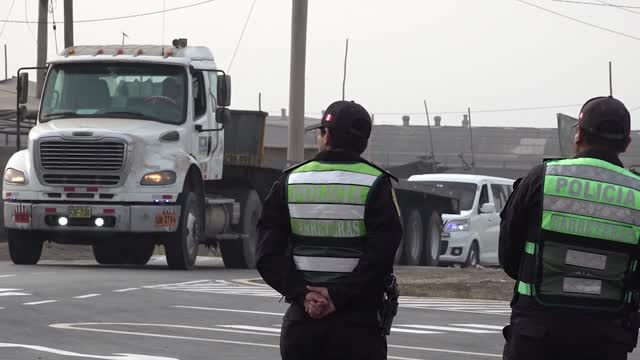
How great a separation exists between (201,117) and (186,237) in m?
1.77

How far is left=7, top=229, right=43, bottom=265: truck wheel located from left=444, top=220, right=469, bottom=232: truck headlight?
31.6ft

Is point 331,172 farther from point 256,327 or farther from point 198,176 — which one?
point 198,176

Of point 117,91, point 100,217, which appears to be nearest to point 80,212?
point 100,217

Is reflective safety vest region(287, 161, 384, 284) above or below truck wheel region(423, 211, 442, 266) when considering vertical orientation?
above

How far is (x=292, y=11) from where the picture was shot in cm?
3166

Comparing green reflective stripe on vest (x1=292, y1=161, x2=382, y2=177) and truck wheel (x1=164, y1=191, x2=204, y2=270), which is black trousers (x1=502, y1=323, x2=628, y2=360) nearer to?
green reflective stripe on vest (x1=292, y1=161, x2=382, y2=177)

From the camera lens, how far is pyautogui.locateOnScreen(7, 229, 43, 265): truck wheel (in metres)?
23.0

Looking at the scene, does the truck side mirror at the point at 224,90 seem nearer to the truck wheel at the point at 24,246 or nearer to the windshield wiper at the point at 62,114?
the windshield wiper at the point at 62,114

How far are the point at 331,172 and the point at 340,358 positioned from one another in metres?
0.80

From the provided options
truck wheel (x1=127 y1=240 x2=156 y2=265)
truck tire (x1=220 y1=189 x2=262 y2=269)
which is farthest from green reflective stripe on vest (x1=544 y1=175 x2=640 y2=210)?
truck wheel (x1=127 y1=240 x2=156 y2=265)

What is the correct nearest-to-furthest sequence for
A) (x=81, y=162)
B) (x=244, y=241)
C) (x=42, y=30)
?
1. (x=81, y=162)
2. (x=244, y=241)
3. (x=42, y=30)

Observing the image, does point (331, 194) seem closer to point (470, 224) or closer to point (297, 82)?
point (470, 224)

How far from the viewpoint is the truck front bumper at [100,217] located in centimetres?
2194

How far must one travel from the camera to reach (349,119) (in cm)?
651
